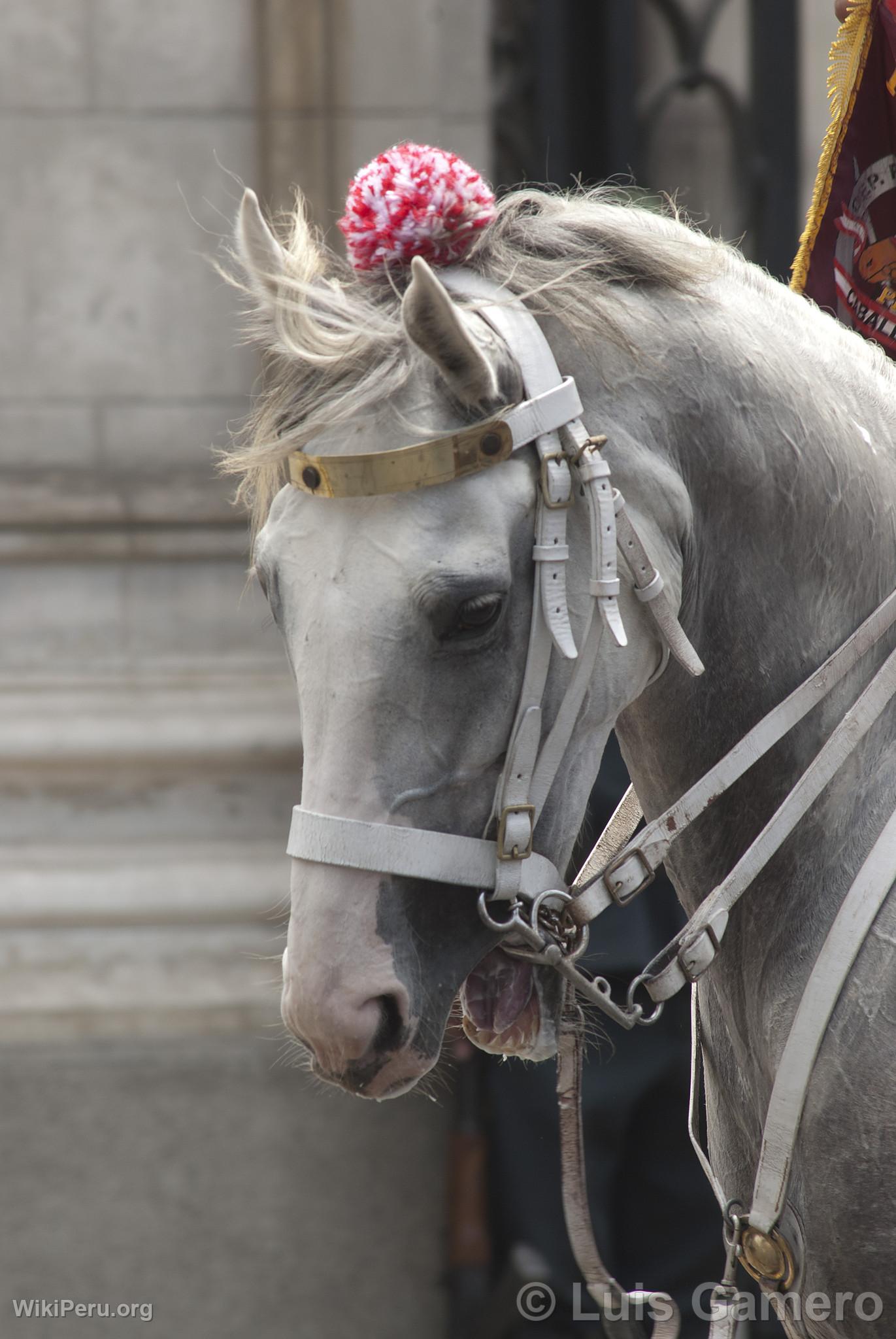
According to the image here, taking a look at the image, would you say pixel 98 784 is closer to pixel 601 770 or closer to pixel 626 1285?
pixel 601 770

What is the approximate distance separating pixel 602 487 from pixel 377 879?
0.42 m

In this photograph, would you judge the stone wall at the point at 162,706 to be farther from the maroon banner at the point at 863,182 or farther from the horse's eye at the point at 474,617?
the horse's eye at the point at 474,617

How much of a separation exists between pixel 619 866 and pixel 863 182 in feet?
3.30

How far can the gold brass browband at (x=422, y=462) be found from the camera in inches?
48.7

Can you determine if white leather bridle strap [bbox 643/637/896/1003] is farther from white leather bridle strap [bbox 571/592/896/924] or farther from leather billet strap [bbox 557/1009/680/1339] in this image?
leather billet strap [bbox 557/1009/680/1339]

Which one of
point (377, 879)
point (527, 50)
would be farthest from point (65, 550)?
point (377, 879)

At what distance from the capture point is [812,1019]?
4.38 feet

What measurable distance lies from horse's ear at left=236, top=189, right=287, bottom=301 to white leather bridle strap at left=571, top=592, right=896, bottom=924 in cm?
67

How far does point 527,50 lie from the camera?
13.4 feet

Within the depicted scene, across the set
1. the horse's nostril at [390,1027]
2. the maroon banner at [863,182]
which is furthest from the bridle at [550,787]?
the maroon banner at [863,182]

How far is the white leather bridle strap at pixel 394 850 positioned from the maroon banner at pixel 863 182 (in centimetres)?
97

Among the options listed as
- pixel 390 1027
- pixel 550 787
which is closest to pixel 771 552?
pixel 550 787

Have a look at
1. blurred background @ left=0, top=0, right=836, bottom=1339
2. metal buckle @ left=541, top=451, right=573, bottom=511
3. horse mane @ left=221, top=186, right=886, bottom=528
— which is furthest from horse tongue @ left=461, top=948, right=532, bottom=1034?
blurred background @ left=0, top=0, right=836, bottom=1339

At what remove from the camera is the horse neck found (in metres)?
1.38
